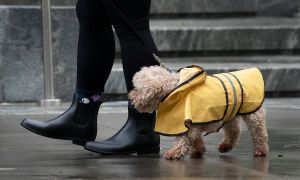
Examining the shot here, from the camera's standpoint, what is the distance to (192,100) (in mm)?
4020

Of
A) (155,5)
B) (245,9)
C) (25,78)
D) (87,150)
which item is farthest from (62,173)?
(245,9)

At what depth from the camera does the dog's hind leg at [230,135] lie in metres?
4.44

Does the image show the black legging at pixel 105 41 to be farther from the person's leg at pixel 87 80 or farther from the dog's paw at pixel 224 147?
the dog's paw at pixel 224 147

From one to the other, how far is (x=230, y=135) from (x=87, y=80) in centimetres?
91

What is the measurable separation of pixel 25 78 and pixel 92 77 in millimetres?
2465

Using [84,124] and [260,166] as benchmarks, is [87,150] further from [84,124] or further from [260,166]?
[260,166]

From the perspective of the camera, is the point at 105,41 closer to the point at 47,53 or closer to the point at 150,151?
the point at 150,151

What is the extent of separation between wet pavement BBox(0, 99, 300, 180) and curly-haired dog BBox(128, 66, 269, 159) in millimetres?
166

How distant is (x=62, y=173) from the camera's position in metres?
3.75

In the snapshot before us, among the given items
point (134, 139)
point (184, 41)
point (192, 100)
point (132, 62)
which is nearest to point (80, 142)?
point (134, 139)

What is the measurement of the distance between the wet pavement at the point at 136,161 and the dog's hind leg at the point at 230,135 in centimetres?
5

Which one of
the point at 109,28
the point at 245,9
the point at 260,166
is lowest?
the point at 260,166

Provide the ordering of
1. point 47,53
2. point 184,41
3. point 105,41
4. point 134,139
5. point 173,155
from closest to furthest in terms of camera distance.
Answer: point 173,155 → point 134,139 → point 105,41 → point 47,53 → point 184,41

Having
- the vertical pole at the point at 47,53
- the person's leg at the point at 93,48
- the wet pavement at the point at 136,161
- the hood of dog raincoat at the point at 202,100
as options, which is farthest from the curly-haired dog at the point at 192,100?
the vertical pole at the point at 47,53
